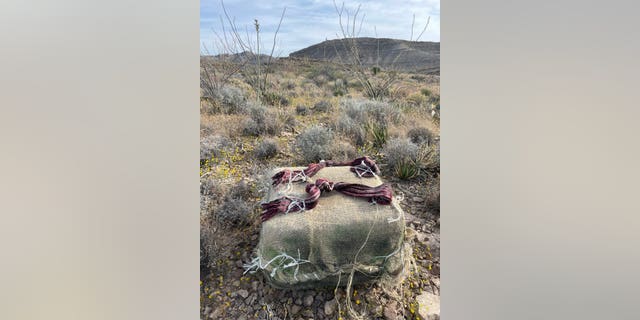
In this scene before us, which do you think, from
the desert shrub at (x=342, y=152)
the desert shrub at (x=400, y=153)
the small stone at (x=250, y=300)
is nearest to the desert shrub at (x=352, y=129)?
the desert shrub at (x=342, y=152)

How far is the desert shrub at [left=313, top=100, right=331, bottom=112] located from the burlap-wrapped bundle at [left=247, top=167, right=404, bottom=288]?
59.0 inches

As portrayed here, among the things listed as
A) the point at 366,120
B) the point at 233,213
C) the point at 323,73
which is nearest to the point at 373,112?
the point at 366,120

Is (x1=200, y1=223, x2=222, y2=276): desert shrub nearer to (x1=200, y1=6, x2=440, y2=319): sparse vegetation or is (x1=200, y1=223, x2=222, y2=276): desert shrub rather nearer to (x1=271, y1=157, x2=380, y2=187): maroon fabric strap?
(x1=200, y1=6, x2=440, y2=319): sparse vegetation

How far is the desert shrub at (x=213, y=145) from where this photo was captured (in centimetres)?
164

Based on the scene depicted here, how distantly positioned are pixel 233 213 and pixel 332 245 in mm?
561

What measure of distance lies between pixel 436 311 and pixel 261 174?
3.45 feet

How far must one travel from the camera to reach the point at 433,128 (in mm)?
1971

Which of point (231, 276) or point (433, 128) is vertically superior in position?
point (433, 128)

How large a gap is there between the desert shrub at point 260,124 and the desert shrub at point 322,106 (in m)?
0.53

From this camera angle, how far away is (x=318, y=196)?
1.07 m
